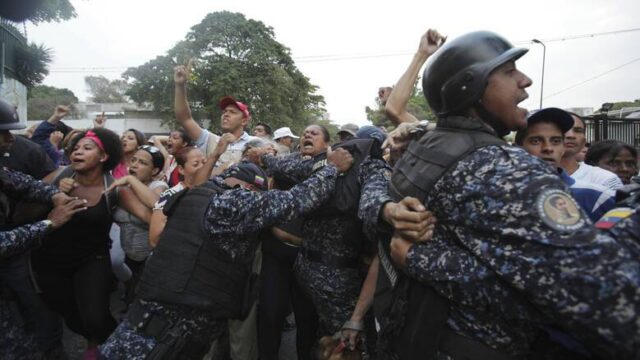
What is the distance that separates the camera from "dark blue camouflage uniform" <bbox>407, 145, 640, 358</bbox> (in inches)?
43.7

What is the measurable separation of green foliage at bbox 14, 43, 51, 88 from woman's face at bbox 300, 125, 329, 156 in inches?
462

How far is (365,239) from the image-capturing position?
2.66m

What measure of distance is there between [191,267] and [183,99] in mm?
2677

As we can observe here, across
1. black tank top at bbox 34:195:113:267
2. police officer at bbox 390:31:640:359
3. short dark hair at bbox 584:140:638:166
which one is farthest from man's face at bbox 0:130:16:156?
short dark hair at bbox 584:140:638:166

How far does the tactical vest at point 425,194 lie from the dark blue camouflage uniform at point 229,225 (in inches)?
29.2

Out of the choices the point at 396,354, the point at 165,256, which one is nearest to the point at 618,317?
the point at 396,354

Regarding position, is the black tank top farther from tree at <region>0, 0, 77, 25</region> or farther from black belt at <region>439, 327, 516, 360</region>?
tree at <region>0, 0, 77, 25</region>

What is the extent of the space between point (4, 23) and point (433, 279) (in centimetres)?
1299

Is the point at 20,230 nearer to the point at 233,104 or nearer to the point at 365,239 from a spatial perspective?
the point at 365,239

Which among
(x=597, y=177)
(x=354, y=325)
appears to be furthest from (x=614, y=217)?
(x=597, y=177)

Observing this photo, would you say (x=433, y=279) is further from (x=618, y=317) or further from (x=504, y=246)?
(x=618, y=317)

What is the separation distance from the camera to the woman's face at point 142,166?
12.9 feet

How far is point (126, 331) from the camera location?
7.46 feet

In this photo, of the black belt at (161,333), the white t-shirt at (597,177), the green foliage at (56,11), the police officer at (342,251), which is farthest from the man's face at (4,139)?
the green foliage at (56,11)
